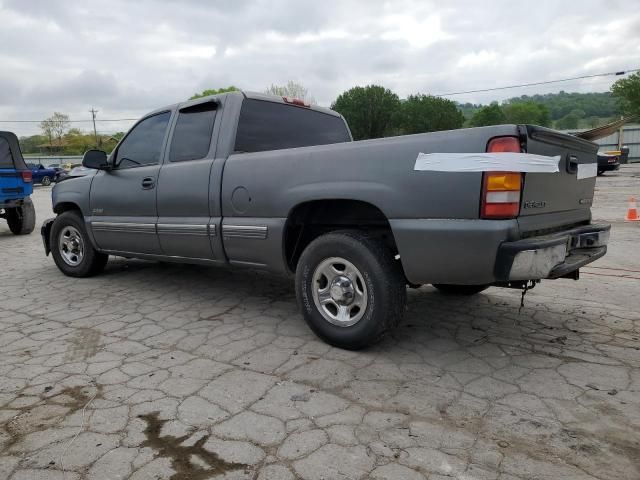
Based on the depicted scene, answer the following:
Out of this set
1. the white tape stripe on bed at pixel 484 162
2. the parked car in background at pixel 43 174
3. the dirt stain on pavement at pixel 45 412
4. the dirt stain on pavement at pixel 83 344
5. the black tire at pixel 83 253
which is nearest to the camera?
the dirt stain on pavement at pixel 45 412

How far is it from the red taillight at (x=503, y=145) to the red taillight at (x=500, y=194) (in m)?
0.13

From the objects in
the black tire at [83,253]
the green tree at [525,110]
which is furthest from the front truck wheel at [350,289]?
the green tree at [525,110]

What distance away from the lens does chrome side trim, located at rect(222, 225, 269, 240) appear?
11.4 ft

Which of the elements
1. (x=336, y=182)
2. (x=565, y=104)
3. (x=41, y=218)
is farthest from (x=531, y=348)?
(x=565, y=104)

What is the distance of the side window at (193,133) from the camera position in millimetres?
4046

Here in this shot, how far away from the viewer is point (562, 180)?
116 inches

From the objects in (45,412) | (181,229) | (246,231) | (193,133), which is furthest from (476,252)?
(193,133)

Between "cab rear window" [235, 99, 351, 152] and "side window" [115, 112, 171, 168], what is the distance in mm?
966

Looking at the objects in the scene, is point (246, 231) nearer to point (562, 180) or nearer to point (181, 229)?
point (181, 229)

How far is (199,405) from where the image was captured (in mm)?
2490

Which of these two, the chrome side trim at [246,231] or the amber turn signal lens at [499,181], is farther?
the chrome side trim at [246,231]

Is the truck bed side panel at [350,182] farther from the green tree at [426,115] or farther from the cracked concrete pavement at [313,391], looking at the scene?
the green tree at [426,115]

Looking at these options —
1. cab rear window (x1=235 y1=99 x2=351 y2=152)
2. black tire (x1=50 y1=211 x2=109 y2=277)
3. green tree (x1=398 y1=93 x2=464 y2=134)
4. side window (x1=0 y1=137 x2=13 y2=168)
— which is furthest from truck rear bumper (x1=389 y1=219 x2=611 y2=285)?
green tree (x1=398 y1=93 x2=464 y2=134)

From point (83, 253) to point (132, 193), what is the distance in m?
1.34
